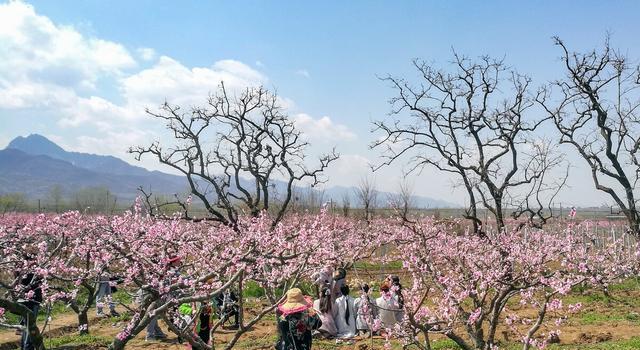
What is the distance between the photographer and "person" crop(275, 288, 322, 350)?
19.6ft

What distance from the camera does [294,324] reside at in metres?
5.98

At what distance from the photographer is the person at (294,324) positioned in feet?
19.6

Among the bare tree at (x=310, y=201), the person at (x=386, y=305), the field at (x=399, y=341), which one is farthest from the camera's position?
the bare tree at (x=310, y=201)

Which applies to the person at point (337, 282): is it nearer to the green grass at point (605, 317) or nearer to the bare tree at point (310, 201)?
the green grass at point (605, 317)

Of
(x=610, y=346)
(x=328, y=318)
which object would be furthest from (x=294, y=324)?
(x=610, y=346)

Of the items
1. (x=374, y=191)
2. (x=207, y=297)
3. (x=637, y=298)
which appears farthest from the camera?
(x=374, y=191)

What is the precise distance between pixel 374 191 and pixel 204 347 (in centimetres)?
2338

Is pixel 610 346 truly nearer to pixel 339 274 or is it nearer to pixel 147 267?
pixel 339 274

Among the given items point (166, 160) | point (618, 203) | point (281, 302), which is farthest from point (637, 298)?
point (166, 160)

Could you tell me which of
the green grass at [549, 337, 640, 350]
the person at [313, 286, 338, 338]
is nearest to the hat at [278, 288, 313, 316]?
the person at [313, 286, 338, 338]

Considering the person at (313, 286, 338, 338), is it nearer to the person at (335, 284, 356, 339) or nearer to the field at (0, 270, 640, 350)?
the person at (335, 284, 356, 339)

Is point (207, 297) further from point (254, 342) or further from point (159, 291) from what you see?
point (254, 342)

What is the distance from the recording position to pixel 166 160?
63.2ft

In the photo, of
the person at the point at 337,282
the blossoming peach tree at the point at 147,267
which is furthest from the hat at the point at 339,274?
the blossoming peach tree at the point at 147,267
